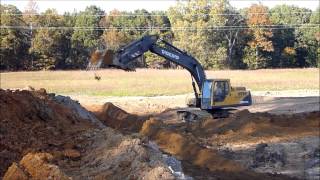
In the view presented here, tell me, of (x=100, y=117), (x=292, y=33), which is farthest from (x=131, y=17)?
(x=100, y=117)

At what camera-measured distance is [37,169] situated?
9867mm

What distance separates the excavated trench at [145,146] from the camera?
36.4ft

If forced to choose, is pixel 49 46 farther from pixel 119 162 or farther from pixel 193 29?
pixel 119 162

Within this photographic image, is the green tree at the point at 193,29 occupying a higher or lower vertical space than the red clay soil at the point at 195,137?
higher

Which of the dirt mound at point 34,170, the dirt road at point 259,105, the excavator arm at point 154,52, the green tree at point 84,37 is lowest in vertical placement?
the dirt road at point 259,105

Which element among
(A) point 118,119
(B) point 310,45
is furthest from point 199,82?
(B) point 310,45

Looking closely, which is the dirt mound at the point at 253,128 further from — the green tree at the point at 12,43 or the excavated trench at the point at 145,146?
the green tree at the point at 12,43

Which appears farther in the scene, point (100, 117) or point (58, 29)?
point (58, 29)

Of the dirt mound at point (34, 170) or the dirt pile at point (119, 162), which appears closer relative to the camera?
the dirt mound at point (34, 170)

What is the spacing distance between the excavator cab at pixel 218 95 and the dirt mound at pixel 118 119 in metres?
3.05

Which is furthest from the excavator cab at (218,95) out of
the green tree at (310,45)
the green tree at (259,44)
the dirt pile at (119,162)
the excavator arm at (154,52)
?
the green tree at (310,45)

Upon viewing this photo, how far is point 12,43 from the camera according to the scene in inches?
2891

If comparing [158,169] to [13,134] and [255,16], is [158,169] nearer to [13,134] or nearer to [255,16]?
[13,134]

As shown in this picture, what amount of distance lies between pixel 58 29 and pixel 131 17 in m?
15.4
